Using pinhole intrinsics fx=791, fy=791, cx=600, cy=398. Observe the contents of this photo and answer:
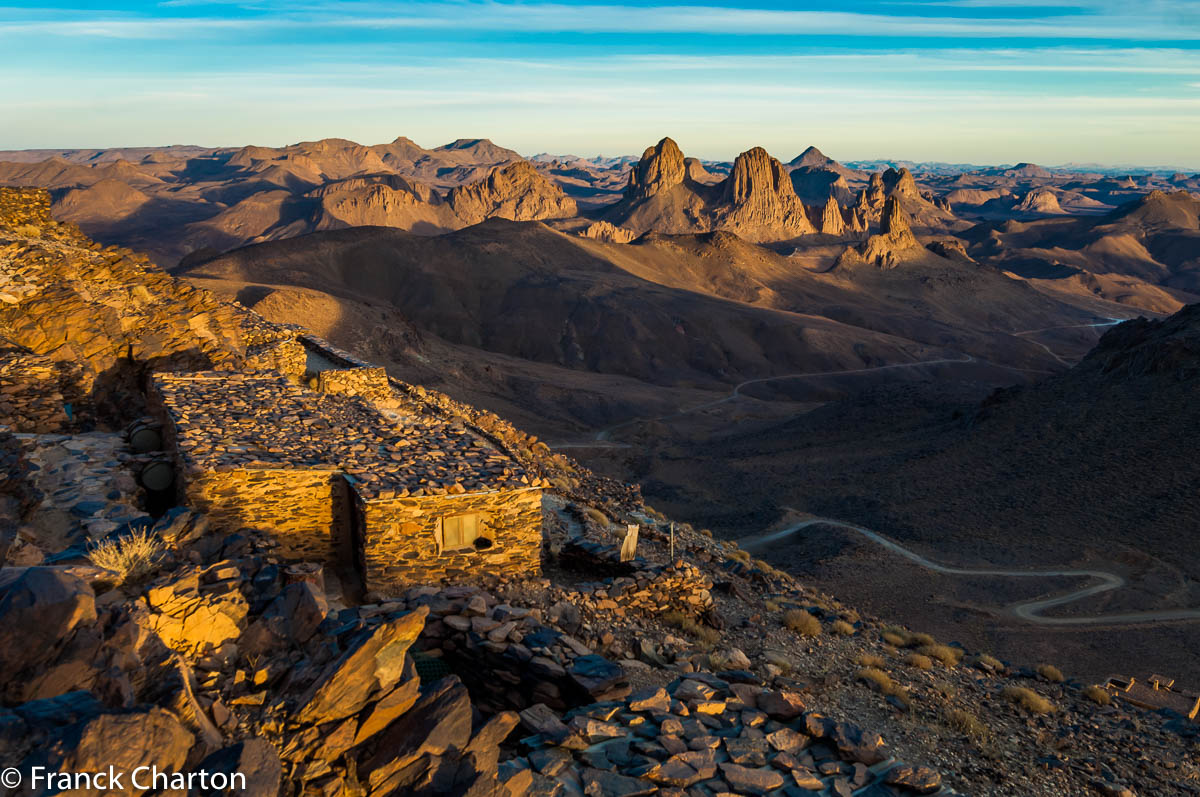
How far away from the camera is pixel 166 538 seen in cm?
834

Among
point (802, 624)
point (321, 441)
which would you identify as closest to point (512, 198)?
point (321, 441)

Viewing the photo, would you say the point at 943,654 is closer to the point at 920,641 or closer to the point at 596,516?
the point at 920,641

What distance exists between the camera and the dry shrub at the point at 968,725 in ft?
31.0

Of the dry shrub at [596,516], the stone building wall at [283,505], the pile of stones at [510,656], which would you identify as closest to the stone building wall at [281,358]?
the dry shrub at [596,516]

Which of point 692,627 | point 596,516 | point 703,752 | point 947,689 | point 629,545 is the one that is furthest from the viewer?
point 596,516

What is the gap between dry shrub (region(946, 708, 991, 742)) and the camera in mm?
9438

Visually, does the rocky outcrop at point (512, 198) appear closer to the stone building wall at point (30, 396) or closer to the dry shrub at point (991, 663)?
the stone building wall at point (30, 396)

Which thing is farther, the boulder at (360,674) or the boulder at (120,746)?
the boulder at (360,674)

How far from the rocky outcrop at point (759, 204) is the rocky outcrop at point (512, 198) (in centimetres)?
3778

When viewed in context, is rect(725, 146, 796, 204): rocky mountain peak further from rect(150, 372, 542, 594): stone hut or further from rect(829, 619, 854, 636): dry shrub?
rect(150, 372, 542, 594): stone hut

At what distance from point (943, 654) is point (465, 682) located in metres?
8.82

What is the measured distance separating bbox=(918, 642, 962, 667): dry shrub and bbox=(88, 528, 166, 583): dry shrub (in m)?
11.8

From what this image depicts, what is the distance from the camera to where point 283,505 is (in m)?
10.8

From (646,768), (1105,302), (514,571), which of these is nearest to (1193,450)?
(514,571)
